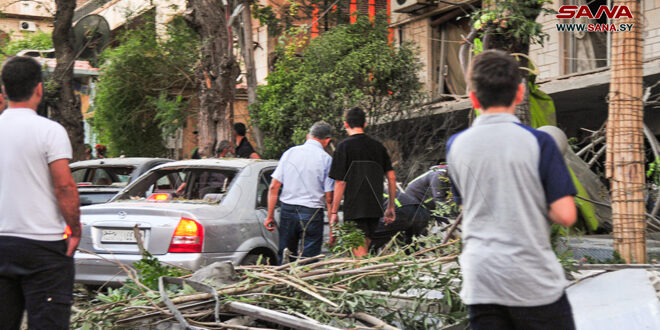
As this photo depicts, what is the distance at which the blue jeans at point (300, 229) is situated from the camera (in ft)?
25.0

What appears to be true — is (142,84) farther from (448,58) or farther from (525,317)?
(525,317)

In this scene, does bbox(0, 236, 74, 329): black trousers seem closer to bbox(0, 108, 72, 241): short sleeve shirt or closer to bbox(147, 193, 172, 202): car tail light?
bbox(0, 108, 72, 241): short sleeve shirt

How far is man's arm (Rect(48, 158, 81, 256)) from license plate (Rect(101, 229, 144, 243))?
3366mm

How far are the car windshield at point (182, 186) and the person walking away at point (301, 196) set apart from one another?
586 millimetres

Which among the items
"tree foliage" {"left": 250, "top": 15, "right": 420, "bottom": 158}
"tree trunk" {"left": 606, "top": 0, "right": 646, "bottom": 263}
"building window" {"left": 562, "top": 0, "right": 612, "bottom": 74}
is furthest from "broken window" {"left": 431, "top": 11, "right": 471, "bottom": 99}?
"tree trunk" {"left": 606, "top": 0, "right": 646, "bottom": 263}

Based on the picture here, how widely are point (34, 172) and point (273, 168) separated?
4.76 metres

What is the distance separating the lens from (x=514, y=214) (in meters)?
2.83

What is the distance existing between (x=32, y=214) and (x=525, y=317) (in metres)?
2.38

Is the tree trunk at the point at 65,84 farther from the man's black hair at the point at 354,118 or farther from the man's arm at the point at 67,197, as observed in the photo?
the man's arm at the point at 67,197

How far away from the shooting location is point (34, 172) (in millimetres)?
3754

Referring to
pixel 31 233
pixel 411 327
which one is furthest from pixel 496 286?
pixel 31 233

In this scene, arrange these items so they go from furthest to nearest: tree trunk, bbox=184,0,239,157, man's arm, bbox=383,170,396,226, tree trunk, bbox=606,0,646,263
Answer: tree trunk, bbox=184,0,239,157 < man's arm, bbox=383,170,396,226 < tree trunk, bbox=606,0,646,263

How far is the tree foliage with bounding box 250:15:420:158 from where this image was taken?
1493 cm

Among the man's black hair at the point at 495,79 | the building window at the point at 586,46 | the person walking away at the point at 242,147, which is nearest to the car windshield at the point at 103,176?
the person walking away at the point at 242,147
